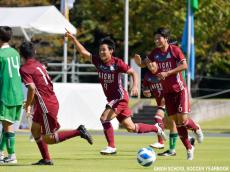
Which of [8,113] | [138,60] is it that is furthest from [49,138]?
[138,60]

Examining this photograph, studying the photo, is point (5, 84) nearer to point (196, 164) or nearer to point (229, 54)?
point (196, 164)

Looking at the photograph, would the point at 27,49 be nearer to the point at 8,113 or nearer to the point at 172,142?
the point at 8,113

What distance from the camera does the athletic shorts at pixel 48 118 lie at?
14.5 m

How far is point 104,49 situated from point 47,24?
57.9 feet

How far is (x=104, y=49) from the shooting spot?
1744cm

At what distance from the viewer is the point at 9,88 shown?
48.5ft

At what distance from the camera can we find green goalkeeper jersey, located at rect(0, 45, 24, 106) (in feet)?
48.4

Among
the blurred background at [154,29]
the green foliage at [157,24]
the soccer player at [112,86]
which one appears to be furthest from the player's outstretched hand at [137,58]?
the green foliage at [157,24]

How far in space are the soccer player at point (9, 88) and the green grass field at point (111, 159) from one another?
558mm

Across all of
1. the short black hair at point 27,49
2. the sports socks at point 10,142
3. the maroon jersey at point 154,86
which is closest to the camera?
the short black hair at point 27,49

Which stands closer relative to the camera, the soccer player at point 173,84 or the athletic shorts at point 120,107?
the soccer player at point 173,84

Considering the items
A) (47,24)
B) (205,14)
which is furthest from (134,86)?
(205,14)

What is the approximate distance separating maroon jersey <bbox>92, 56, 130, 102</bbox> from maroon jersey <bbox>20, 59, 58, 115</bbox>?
9.74ft

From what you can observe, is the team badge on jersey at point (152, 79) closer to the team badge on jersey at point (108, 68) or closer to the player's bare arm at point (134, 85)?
the team badge on jersey at point (108, 68)
